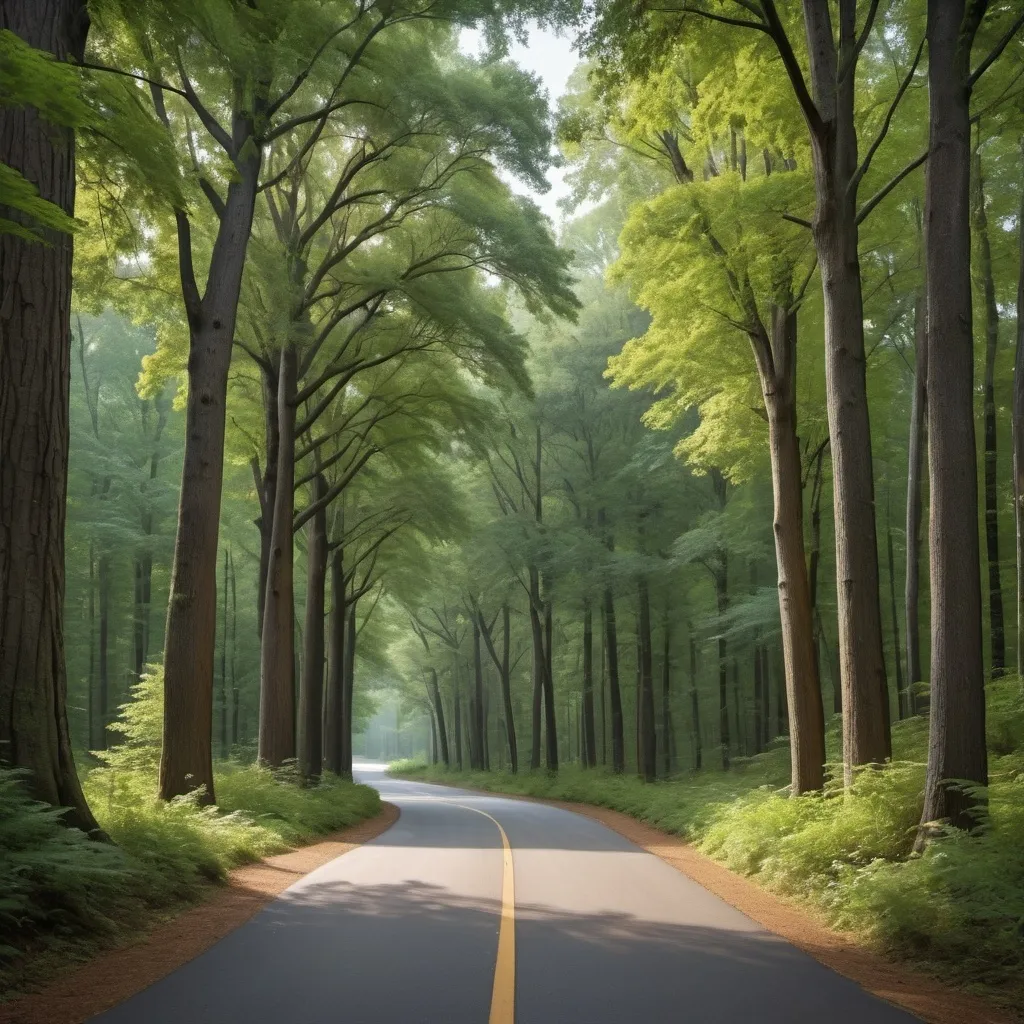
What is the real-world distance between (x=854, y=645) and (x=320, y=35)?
10.2 metres

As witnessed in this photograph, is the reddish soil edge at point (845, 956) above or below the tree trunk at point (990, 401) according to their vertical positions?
below

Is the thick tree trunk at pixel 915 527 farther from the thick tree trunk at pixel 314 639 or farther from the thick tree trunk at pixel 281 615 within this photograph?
the thick tree trunk at pixel 314 639

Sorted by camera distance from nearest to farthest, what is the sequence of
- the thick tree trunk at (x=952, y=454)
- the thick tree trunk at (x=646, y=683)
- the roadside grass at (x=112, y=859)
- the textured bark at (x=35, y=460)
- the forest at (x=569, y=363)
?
1. the roadside grass at (x=112, y=859)
2. the textured bark at (x=35, y=460)
3. the forest at (x=569, y=363)
4. the thick tree trunk at (x=952, y=454)
5. the thick tree trunk at (x=646, y=683)

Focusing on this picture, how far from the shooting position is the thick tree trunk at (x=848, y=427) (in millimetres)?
10922

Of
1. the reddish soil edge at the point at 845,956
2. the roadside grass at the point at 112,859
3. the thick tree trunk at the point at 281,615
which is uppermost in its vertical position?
the thick tree trunk at the point at 281,615

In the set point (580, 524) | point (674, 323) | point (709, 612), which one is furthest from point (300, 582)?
point (674, 323)

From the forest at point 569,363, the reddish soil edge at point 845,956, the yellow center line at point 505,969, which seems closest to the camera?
the yellow center line at point 505,969

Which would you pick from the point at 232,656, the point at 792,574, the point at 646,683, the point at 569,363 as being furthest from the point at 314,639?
the point at 232,656

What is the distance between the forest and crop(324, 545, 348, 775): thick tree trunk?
1.15ft

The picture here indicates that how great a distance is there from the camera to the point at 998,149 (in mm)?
19688

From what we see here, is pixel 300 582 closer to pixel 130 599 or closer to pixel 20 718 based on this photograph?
pixel 130 599

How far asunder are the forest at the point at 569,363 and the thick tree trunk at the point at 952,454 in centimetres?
3

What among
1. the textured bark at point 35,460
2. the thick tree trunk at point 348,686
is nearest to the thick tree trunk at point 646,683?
the thick tree trunk at point 348,686

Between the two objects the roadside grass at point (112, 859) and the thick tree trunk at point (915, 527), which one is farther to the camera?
the thick tree trunk at point (915, 527)
